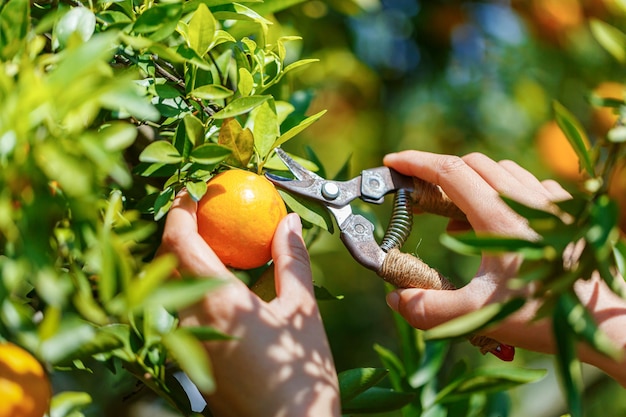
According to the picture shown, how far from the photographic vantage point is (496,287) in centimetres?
94

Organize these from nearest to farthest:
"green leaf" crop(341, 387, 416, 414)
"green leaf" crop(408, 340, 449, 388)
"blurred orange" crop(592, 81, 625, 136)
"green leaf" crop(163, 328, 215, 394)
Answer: "green leaf" crop(163, 328, 215, 394) < "green leaf" crop(341, 387, 416, 414) < "green leaf" crop(408, 340, 449, 388) < "blurred orange" crop(592, 81, 625, 136)

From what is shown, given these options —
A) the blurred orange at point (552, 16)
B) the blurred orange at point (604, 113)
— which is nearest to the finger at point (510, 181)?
the blurred orange at point (604, 113)

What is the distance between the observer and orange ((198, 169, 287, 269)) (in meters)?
0.89

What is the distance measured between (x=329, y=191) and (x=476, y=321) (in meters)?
0.40

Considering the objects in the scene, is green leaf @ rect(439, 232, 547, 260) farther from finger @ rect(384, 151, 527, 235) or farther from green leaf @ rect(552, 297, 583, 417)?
finger @ rect(384, 151, 527, 235)

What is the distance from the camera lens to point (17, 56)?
0.69 meters

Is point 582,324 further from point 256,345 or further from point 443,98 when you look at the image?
point 443,98

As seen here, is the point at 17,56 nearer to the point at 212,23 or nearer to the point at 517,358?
the point at 212,23

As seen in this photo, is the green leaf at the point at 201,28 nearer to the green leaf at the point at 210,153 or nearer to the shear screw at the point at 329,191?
the green leaf at the point at 210,153

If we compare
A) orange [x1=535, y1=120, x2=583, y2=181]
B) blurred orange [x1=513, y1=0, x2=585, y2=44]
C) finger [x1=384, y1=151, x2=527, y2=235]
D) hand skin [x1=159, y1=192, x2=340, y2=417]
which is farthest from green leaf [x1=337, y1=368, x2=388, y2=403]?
blurred orange [x1=513, y1=0, x2=585, y2=44]

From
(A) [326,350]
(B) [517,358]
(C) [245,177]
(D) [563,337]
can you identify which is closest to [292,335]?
(A) [326,350]

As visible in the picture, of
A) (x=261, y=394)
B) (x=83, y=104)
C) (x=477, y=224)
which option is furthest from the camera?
(x=477, y=224)

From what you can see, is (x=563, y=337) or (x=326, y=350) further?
(x=326, y=350)

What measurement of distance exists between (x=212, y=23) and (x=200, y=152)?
0.43 ft
